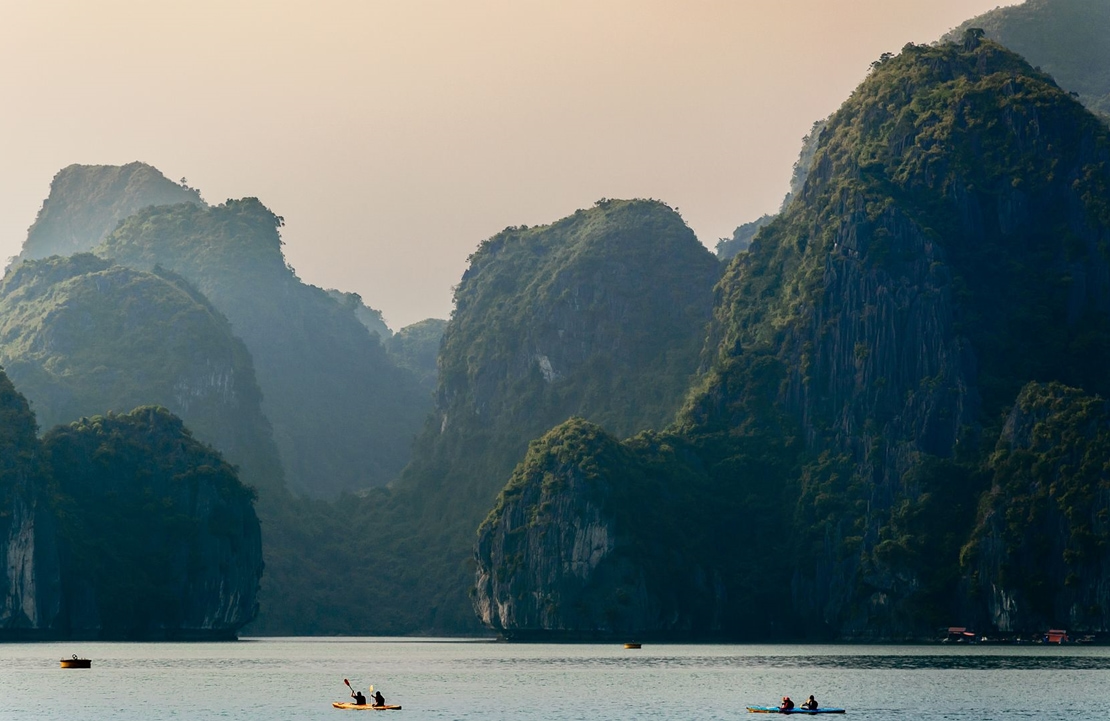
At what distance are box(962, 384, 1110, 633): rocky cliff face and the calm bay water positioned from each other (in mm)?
8389

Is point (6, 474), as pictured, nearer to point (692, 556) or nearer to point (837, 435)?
point (692, 556)

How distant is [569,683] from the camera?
388 ft

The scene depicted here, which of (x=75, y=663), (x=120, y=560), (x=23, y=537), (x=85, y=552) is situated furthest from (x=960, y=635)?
(x=23, y=537)

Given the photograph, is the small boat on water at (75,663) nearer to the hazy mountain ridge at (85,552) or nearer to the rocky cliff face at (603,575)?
the hazy mountain ridge at (85,552)

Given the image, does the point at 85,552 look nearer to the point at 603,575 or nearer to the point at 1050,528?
the point at 603,575

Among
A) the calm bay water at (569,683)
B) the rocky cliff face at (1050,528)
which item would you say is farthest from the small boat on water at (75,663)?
the rocky cliff face at (1050,528)

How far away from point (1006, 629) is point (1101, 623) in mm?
9044

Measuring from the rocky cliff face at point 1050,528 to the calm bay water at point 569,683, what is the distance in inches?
330

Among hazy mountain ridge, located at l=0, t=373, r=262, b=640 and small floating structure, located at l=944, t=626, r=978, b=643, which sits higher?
hazy mountain ridge, located at l=0, t=373, r=262, b=640

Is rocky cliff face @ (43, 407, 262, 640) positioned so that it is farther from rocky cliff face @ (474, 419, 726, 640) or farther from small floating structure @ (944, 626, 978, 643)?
small floating structure @ (944, 626, 978, 643)

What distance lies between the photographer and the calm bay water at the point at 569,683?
9588cm

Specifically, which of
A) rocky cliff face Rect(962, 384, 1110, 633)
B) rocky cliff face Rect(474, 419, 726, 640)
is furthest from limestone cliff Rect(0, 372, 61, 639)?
rocky cliff face Rect(962, 384, 1110, 633)

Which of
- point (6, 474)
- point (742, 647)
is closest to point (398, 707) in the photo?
point (742, 647)

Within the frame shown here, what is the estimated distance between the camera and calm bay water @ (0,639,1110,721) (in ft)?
315
